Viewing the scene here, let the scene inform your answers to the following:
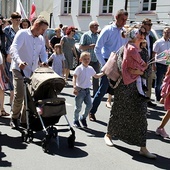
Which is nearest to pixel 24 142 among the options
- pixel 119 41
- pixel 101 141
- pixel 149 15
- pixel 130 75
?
pixel 101 141

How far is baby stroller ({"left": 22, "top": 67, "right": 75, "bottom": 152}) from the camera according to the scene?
5.58 meters

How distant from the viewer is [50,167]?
16.3ft

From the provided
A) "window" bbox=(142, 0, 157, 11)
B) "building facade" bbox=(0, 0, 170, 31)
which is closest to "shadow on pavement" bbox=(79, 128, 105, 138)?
"building facade" bbox=(0, 0, 170, 31)

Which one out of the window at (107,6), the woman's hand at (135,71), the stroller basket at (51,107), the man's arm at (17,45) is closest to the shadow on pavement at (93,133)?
the stroller basket at (51,107)

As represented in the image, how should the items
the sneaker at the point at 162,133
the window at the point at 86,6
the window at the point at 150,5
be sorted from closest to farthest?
the sneaker at the point at 162,133, the window at the point at 150,5, the window at the point at 86,6

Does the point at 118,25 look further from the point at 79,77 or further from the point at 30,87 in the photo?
the point at 30,87

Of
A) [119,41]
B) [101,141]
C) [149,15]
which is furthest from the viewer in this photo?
[149,15]

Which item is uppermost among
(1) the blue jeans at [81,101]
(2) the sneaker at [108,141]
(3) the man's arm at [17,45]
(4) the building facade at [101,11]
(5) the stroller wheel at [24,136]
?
(4) the building facade at [101,11]

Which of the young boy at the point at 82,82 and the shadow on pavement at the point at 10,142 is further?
the young boy at the point at 82,82

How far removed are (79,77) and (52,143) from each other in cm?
151

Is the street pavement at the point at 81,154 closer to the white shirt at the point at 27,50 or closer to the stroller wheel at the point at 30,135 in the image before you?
the stroller wheel at the point at 30,135

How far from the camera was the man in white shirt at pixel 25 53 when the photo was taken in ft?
19.9

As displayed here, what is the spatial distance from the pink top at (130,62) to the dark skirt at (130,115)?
0.15 metres

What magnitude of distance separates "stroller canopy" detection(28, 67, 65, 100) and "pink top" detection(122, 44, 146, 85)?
3.03 feet
